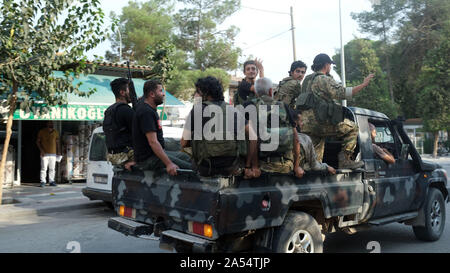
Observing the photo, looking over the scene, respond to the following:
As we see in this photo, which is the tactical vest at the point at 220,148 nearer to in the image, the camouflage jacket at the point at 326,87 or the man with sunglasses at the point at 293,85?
the camouflage jacket at the point at 326,87

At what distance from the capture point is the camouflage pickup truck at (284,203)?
3.41 m

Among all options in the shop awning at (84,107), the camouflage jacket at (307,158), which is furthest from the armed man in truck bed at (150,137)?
the shop awning at (84,107)

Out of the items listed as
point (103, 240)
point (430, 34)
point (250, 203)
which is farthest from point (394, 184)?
point (430, 34)

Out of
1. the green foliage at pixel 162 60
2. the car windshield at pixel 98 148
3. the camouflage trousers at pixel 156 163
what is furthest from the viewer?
the green foliage at pixel 162 60

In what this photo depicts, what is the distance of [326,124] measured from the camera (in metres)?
4.86

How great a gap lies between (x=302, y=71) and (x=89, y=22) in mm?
5985

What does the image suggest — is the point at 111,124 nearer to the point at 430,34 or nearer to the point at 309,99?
the point at 309,99

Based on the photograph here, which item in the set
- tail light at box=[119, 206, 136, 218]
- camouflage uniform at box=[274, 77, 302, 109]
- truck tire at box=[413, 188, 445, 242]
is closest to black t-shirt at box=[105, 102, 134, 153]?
tail light at box=[119, 206, 136, 218]

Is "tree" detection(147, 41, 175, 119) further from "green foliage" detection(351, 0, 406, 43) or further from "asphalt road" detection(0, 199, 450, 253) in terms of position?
"green foliage" detection(351, 0, 406, 43)

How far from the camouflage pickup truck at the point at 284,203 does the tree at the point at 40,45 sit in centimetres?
523

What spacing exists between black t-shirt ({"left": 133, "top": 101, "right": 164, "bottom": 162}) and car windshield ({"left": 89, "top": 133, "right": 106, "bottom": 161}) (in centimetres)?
420

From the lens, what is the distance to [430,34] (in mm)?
30594

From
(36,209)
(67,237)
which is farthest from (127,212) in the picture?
(36,209)

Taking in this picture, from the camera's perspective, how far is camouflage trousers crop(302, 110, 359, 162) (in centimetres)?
473
